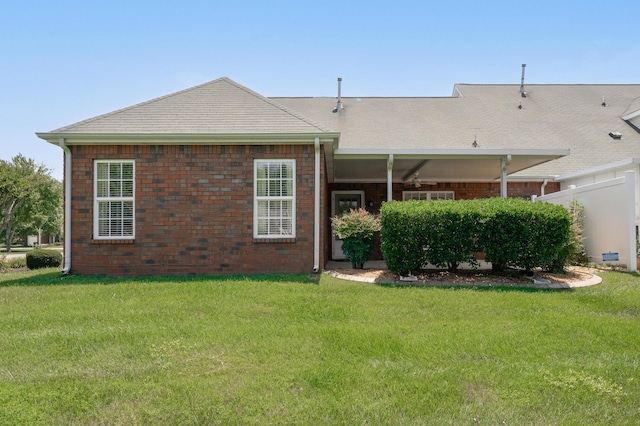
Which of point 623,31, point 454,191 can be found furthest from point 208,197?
point 623,31

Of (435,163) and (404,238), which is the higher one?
(435,163)

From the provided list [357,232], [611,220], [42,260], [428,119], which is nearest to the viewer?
[357,232]

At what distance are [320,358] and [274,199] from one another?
202 inches

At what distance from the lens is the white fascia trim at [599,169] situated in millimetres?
9943

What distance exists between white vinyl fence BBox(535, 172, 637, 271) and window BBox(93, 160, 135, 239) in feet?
34.9

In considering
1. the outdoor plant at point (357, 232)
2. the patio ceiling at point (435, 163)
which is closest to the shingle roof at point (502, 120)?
the patio ceiling at point (435, 163)

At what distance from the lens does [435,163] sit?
11086 millimetres

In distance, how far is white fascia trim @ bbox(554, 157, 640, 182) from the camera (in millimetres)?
9943

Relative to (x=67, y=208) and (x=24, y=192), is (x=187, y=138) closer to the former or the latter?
(x=67, y=208)

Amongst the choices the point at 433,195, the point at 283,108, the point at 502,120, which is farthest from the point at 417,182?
the point at 502,120

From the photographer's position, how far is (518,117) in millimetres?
16047

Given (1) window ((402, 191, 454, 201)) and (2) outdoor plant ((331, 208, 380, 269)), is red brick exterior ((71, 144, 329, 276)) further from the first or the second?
(1) window ((402, 191, 454, 201))

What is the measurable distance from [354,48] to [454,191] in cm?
592

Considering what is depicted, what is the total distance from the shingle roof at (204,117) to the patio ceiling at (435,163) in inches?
60.1
